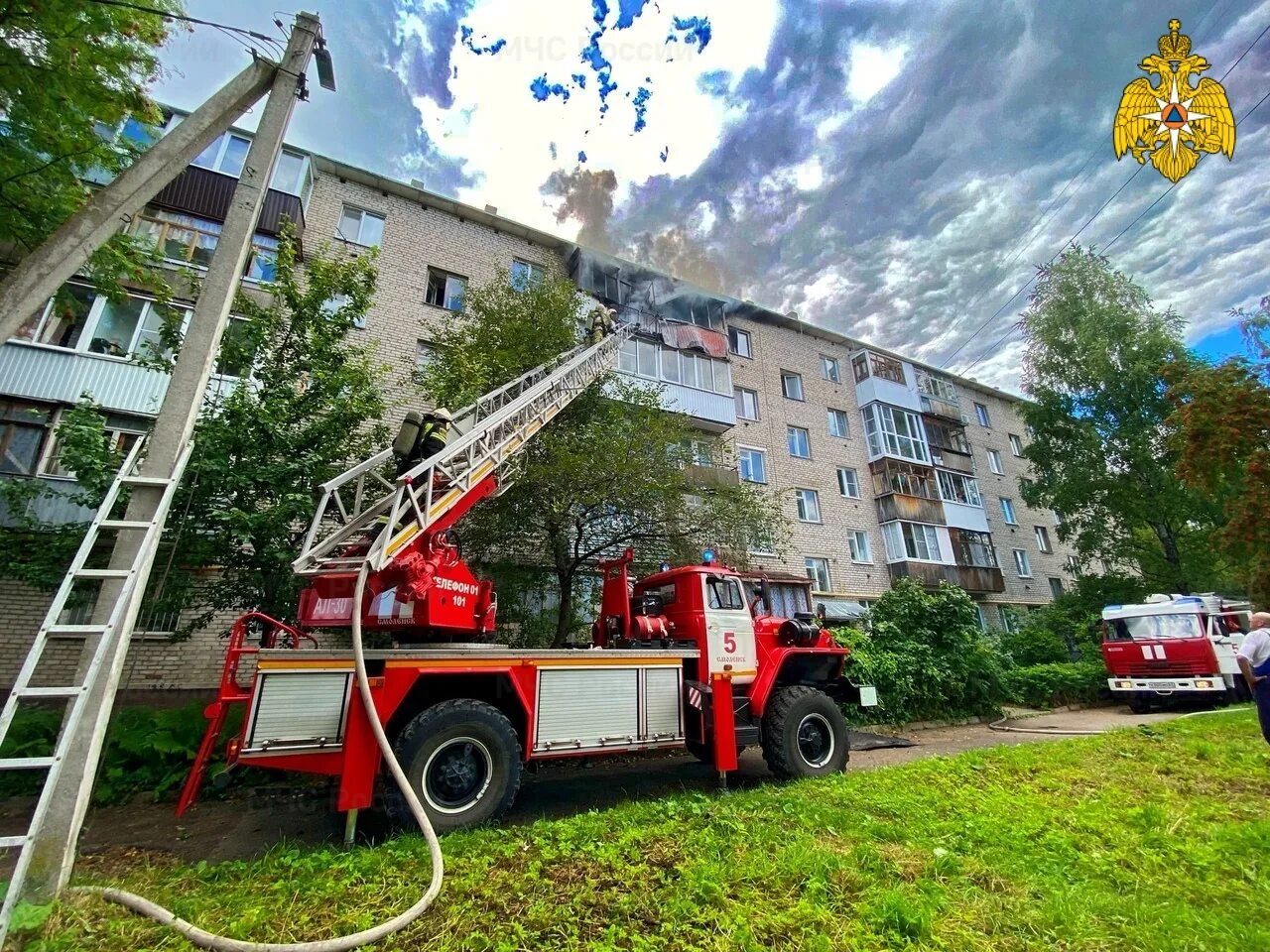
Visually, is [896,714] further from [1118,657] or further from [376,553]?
[376,553]

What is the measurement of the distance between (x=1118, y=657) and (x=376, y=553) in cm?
1974

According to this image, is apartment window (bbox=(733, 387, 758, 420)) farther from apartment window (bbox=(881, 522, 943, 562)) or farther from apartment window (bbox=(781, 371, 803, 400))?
apartment window (bbox=(881, 522, 943, 562))

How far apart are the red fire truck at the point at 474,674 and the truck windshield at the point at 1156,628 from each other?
12.9m

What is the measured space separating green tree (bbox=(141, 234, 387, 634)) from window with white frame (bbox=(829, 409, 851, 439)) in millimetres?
21036

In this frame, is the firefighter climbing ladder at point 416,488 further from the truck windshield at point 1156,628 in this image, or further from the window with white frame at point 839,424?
the window with white frame at point 839,424

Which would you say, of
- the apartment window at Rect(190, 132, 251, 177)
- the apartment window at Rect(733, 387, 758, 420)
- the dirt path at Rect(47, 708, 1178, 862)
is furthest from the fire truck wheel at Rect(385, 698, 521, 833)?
the apartment window at Rect(733, 387, 758, 420)

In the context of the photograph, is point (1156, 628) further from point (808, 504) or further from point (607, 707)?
point (607, 707)

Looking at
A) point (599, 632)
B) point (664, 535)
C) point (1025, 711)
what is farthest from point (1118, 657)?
point (599, 632)

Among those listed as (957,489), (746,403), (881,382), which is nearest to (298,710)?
(746,403)

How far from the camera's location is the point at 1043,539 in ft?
98.0

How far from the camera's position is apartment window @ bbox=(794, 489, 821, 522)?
22.5m

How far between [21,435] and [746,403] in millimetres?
21636

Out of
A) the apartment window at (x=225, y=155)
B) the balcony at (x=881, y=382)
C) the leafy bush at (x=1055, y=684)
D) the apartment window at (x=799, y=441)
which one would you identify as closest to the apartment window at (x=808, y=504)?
the apartment window at (x=799, y=441)

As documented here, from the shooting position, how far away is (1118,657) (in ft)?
50.5
